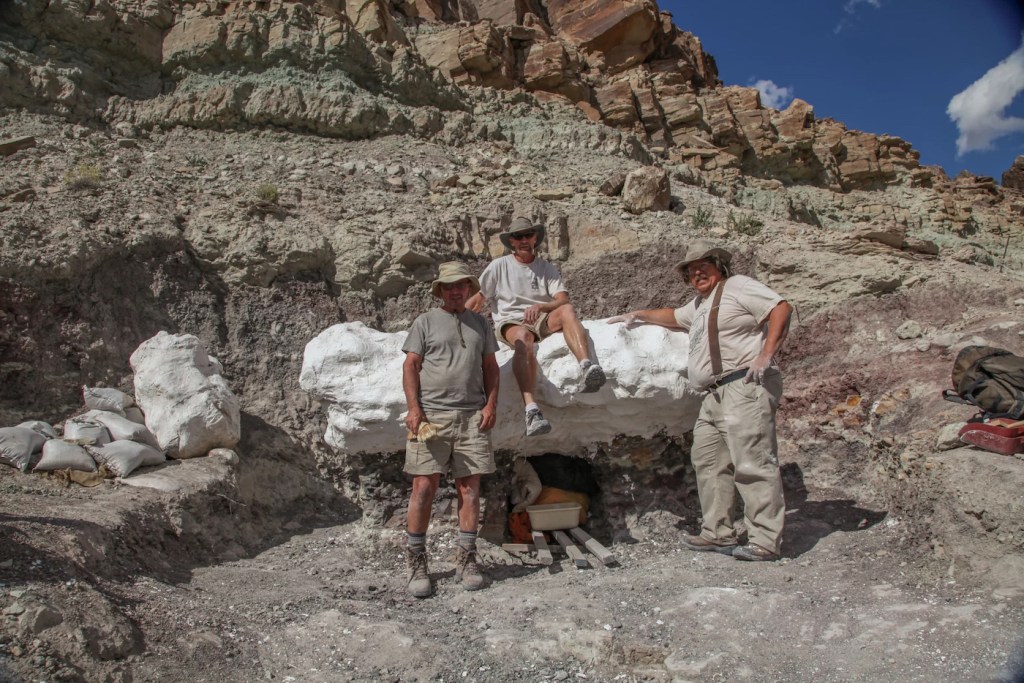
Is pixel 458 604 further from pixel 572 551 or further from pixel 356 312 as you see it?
pixel 356 312

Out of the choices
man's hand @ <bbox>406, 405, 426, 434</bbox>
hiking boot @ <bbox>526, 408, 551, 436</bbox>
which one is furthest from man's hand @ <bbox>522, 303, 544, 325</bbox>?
man's hand @ <bbox>406, 405, 426, 434</bbox>

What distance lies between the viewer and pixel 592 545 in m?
4.82

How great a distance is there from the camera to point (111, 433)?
16.1 feet

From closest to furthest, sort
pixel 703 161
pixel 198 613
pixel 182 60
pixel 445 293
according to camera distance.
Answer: pixel 198 613 → pixel 445 293 → pixel 182 60 → pixel 703 161

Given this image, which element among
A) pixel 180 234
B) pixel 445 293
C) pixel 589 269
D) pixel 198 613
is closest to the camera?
pixel 198 613

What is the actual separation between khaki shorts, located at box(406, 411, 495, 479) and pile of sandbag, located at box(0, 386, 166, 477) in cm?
196

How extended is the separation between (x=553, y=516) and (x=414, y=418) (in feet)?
5.10

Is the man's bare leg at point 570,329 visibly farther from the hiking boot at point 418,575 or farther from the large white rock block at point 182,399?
the large white rock block at point 182,399

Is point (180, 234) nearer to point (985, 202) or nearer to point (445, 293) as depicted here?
point (445, 293)

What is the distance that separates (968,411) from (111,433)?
19.4 ft

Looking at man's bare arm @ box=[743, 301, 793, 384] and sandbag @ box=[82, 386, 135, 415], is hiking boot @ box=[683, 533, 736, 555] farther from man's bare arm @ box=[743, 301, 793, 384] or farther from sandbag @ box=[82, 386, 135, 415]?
sandbag @ box=[82, 386, 135, 415]

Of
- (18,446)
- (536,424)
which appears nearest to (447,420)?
(536,424)

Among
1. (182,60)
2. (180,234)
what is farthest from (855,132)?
(180,234)

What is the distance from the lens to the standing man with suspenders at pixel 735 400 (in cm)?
433
